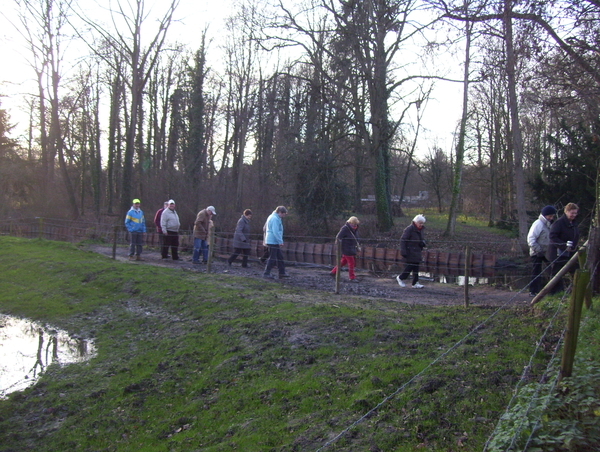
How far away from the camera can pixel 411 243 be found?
486 inches

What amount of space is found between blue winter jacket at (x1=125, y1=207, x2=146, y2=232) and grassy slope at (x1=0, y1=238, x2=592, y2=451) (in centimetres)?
512

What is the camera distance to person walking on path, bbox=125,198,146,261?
50.7 feet

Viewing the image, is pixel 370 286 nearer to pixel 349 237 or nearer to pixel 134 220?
pixel 349 237

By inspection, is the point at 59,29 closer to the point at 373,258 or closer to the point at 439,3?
the point at 373,258

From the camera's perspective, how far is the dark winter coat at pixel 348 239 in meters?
12.9

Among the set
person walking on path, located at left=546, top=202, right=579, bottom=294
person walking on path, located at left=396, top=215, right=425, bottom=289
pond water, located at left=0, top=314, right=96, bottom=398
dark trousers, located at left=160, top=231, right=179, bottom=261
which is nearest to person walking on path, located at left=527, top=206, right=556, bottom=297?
person walking on path, located at left=546, top=202, right=579, bottom=294

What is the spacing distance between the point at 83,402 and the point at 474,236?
24319 millimetres

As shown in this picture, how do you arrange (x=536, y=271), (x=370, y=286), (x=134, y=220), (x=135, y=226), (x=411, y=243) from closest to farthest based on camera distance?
(x=536, y=271) < (x=411, y=243) < (x=370, y=286) < (x=134, y=220) < (x=135, y=226)

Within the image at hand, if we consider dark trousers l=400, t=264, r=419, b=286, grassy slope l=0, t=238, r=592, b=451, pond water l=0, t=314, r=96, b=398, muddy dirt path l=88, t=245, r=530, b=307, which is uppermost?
dark trousers l=400, t=264, r=419, b=286

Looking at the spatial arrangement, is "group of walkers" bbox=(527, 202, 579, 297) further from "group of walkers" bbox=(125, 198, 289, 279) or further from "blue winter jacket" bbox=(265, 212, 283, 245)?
"group of walkers" bbox=(125, 198, 289, 279)

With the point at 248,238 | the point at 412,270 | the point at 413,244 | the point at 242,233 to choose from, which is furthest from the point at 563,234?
the point at 248,238

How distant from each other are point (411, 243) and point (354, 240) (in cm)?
142

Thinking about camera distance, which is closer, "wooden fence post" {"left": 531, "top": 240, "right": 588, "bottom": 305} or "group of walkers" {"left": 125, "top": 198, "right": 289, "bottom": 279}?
"wooden fence post" {"left": 531, "top": 240, "right": 588, "bottom": 305}

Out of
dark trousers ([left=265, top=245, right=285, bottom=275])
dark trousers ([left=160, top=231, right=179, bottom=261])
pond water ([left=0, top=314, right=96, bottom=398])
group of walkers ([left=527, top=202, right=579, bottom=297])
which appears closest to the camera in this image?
pond water ([left=0, top=314, right=96, bottom=398])
